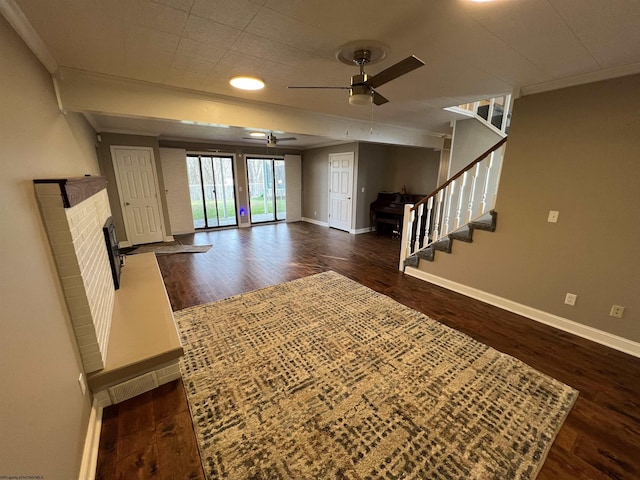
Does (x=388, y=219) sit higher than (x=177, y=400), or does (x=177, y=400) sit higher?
(x=388, y=219)

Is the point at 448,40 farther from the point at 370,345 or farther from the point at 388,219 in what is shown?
the point at 388,219

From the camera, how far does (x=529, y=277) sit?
8.82ft

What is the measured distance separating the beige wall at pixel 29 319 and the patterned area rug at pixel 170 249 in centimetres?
360

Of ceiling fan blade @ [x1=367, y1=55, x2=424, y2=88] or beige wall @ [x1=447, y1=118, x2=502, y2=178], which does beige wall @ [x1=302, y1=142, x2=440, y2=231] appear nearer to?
beige wall @ [x1=447, y1=118, x2=502, y2=178]

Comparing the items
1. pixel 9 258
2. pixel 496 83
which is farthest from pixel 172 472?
pixel 496 83

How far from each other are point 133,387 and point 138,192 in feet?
15.4

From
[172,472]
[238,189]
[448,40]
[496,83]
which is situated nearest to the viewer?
[172,472]

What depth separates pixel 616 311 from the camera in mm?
2234

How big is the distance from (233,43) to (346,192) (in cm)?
490

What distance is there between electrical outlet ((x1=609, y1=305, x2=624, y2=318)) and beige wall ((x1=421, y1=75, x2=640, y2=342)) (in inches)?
1.2

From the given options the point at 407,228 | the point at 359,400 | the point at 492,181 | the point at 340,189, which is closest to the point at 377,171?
the point at 340,189

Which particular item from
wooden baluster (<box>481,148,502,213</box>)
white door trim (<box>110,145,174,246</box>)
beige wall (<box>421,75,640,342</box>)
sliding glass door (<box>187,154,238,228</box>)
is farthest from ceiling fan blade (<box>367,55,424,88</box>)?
sliding glass door (<box>187,154,238,228</box>)

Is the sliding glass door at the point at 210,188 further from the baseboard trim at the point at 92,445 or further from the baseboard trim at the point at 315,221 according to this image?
the baseboard trim at the point at 92,445

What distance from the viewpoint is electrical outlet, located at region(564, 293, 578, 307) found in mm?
2434
